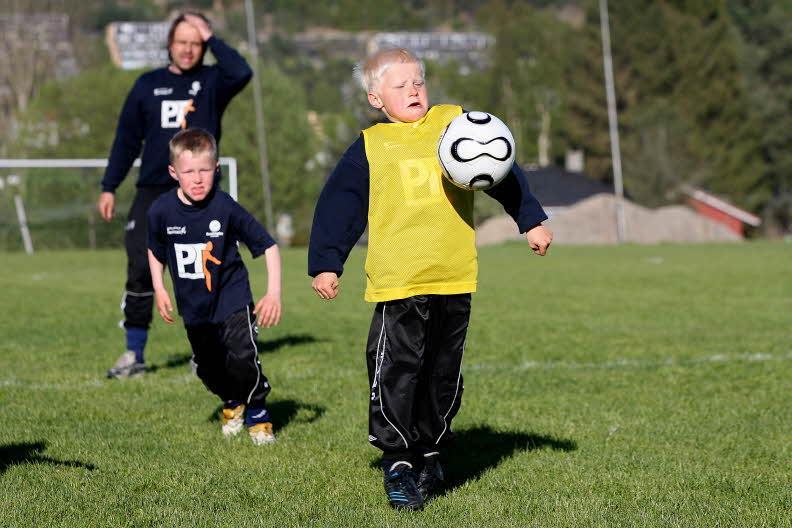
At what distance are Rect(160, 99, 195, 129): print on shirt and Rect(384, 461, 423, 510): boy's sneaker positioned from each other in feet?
13.7

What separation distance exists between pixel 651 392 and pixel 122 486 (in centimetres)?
385

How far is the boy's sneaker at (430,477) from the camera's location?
515 centimetres

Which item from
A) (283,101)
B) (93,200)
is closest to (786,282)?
(93,200)

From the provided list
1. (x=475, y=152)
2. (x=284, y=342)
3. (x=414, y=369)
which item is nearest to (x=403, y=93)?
(x=475, y=152)

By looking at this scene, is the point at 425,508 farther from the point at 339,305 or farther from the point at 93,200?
the point at 93,200

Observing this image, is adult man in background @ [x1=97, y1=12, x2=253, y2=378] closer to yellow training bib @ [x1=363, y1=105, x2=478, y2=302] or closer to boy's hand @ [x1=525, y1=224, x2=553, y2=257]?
yellow training bib @ [x1=363, y1=105, x2=478, y2=302]

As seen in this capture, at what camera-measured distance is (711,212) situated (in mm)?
67500

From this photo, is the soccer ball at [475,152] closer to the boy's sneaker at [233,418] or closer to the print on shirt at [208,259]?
the print on shirt at [208,259]

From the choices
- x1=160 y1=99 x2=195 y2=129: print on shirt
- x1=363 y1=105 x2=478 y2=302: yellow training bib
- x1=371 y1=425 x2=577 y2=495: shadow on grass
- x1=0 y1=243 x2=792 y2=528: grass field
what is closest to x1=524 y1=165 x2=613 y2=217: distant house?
x1=0 y1=243 x2=792 y2=528: grass field

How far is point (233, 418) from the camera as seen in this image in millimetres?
6488

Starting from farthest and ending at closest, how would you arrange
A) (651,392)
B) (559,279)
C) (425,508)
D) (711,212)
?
(711,212), (559,279), (651,392), (425,508)

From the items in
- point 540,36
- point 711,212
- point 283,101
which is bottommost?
point 711,212

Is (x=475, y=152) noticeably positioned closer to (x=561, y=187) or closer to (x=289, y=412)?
(x=289, y=412)

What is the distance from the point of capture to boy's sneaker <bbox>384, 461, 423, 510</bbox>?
4919 millimetres
